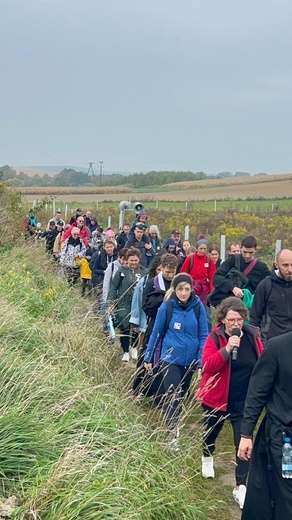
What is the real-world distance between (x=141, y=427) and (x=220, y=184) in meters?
66.2

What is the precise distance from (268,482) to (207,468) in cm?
175

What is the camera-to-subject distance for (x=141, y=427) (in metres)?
5.00

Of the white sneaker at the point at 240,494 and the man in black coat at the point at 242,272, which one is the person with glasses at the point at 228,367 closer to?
the white sneaker at the point at 240,494

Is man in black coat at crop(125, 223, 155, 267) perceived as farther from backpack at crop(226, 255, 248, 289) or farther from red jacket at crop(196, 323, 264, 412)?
red jacket at crop(196, 323, 264, 412)

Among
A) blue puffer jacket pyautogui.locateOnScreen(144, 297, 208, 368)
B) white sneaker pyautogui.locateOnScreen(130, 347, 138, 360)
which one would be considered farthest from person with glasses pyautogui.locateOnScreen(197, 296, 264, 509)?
white sneaker pyautogui.locateOnScreen(130, 347, 138, 360)

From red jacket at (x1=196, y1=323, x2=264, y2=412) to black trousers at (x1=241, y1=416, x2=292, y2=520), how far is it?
1330mm

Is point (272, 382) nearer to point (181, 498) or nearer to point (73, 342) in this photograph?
point (181, 498)

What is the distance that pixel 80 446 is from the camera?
413 centimetres

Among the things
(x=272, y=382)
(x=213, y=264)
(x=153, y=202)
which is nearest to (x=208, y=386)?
(x=272, y=382)

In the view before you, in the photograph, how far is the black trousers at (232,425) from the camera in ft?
17.5

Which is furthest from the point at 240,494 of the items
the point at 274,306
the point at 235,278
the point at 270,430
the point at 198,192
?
the point at 198,192

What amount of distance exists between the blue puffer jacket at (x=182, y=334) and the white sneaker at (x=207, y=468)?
935 millimetres

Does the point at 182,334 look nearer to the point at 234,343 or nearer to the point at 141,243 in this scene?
the point at 234,343

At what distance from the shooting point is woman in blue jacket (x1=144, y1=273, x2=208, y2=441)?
6.30m
